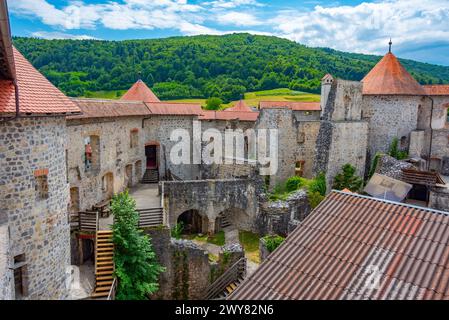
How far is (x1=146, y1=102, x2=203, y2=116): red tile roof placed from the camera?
982 inches

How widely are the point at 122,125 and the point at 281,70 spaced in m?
56.8

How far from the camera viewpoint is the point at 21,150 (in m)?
9.19

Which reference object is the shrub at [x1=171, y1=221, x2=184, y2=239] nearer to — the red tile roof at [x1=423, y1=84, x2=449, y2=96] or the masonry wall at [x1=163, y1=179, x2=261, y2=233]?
the masonry wall at [x1=163, y1=179, x2=261, y2=233]

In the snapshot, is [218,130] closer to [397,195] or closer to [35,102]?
[397,195]

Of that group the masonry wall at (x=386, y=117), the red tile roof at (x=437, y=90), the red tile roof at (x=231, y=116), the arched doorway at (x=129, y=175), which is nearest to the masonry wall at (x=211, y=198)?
the arched doorway at (x=129, y=175)

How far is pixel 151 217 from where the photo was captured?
1725 centimetres

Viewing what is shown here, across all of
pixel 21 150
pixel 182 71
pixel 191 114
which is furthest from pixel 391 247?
pixel 182 71

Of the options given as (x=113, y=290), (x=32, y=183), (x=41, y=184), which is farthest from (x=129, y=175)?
(x=32, y=183)

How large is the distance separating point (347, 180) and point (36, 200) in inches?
738

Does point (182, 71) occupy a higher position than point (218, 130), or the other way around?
point (182, 71)

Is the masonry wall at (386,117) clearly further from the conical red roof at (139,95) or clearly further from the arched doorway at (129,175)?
the arched doorway at (129,175)

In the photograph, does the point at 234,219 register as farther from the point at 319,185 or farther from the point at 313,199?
the point at 319,185

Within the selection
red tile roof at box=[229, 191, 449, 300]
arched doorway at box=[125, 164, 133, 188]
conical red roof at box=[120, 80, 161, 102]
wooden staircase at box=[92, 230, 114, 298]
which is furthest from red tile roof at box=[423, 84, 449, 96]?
wooden staircase at box=[92, 230, 114, 298]

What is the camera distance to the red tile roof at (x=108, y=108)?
57.2 ft
